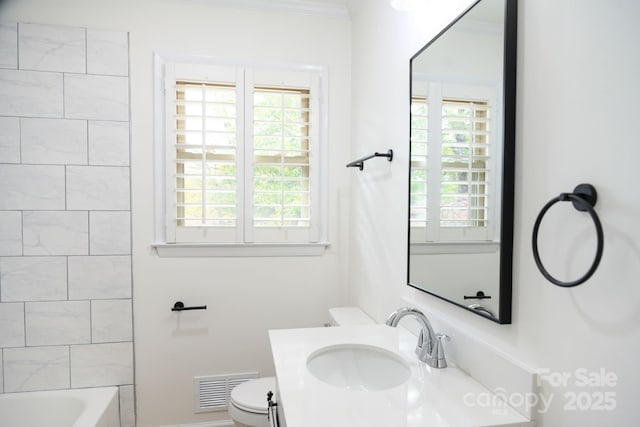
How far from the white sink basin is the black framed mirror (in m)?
0.29

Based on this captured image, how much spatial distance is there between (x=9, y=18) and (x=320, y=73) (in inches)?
67.5

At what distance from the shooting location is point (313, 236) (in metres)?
2.30

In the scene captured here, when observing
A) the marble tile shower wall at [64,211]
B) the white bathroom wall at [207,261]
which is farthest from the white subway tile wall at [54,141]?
the white bathroom wall at [207,261]

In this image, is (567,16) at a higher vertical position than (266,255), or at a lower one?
higher

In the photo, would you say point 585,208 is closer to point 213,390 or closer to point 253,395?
point 253,395

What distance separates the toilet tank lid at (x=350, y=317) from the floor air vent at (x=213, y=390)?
735 millimetres

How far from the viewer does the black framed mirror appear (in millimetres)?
944

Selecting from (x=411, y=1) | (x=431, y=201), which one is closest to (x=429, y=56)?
(x=411, y=1)

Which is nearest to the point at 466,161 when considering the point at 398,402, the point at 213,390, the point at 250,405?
the point at 398,402

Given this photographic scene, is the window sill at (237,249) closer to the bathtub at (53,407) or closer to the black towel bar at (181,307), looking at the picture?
the black towel bar at (181,307)

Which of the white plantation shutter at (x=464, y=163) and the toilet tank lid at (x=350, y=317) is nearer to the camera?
the white plantation shutter at (x=464, y=163)

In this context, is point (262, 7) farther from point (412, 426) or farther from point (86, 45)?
point (412, 426)

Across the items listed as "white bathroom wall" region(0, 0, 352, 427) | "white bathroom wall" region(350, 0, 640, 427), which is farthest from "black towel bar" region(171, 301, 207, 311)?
"white bathroom wall" region(350, 0, 640, 427)

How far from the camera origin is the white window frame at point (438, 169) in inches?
38.7
